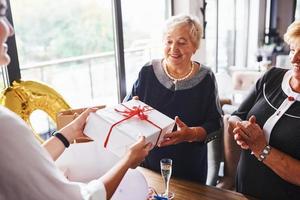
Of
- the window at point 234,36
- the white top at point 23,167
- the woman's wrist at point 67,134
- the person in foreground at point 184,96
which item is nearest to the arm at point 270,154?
the person in foreground at point 184,96

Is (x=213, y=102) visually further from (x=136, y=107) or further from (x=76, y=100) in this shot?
(x=76, y=100)

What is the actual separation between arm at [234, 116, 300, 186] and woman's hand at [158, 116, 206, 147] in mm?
223

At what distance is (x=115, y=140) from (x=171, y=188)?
360 millimetres

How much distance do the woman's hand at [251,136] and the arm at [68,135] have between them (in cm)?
57

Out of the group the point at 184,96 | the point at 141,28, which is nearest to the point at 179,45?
the point at 184,96

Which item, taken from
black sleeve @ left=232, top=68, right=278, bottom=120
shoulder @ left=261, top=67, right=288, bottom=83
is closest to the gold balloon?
black sleeve @ left=232, top=68, right=278, bottom=120

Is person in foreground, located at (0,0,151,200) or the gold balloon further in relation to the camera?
the gold balloon

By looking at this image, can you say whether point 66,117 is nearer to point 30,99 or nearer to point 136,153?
point 30,99

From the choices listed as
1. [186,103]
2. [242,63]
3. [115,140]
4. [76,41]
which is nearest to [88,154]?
[115,140]

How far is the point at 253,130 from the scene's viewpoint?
1.17m

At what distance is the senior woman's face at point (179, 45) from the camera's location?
4.92ft

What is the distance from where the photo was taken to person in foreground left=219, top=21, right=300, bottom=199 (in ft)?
3.71

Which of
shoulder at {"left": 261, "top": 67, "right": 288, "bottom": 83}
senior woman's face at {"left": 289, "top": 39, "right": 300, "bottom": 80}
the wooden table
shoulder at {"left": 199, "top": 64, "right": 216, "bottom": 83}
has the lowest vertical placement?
the wooden table

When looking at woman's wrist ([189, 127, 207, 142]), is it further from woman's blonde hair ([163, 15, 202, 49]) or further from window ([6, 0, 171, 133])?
window ([6, 0, 171, 133])
